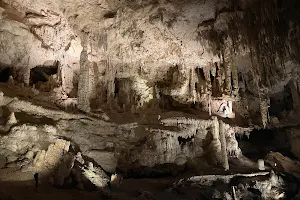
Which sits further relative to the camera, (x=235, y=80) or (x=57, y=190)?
(x=235, y=80)

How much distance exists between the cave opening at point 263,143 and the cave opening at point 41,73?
14.8 metres

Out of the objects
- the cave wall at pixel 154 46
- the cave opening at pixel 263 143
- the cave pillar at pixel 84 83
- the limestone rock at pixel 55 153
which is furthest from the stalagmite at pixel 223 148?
the limestone rock at pixel 55 153

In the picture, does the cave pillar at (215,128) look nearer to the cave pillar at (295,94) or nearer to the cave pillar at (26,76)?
the cave pillar at (295,94)

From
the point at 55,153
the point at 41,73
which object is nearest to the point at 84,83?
the point at 41,73

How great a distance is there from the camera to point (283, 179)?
60.1 feet

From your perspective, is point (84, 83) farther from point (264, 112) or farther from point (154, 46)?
point (264, 112)

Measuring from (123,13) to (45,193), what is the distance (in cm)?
1091

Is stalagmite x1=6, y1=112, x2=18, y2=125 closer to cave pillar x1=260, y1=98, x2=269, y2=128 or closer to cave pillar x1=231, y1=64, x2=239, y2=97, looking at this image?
cave pillar x1=231, y1=64, x2=239, y2=97

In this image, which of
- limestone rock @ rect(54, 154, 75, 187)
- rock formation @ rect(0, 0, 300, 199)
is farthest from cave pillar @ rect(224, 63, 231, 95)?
limestone rock @ rect(54, 154, 75, 187)

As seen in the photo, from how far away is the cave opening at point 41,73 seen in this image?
21.9m

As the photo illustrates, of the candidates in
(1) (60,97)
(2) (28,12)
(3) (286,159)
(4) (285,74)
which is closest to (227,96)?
(4) (285,74)

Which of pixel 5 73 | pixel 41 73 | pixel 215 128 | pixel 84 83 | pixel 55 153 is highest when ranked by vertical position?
pixel 41 73

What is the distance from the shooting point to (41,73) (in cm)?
2223

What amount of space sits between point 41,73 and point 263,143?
1794 cm
